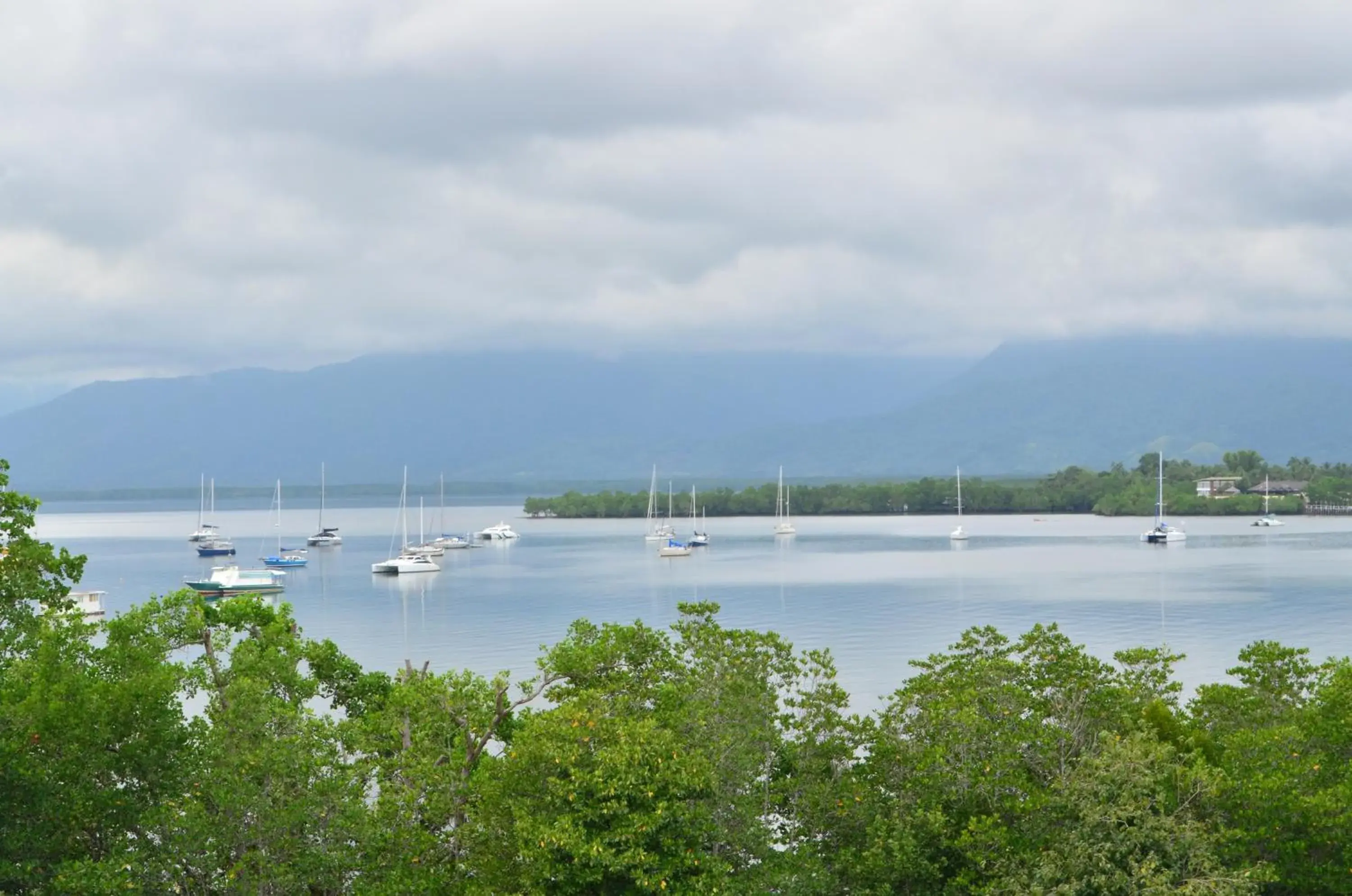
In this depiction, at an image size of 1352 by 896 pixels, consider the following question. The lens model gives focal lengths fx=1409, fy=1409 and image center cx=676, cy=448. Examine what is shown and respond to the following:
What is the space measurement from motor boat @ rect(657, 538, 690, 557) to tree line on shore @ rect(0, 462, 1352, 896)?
327 feet

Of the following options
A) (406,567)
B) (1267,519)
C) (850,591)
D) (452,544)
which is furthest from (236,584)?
(1267,519)

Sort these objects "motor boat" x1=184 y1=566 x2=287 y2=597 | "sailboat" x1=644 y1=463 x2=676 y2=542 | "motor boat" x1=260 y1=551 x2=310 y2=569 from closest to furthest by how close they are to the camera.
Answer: "motor boat" x1=184 y1=566 x2=287 y2=597, "motor boat" x1=260 y1=551 x2=310 y2=569, "sailboat" x1=644 y1=463 x2=676 y2=542

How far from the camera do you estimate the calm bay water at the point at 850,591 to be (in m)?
61.9

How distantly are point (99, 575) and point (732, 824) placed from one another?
102974 mm

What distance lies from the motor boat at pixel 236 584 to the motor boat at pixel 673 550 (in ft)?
116

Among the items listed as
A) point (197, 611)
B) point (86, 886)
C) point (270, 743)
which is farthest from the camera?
point (197, 611)

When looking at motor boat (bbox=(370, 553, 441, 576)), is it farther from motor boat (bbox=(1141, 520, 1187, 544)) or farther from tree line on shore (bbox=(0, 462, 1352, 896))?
tree line on shore (bbox=(0, 462, 1352, 896))

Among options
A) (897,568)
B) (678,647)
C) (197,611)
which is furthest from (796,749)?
(897,568)

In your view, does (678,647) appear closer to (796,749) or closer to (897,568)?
(796,749)

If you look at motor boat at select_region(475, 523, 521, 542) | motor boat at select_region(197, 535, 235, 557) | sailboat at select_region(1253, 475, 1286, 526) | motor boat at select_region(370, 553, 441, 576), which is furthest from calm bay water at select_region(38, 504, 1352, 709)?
motor boat at select_region(475, 523, 521, 542)

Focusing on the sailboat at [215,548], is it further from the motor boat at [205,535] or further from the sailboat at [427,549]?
the sailboat at [427,549]

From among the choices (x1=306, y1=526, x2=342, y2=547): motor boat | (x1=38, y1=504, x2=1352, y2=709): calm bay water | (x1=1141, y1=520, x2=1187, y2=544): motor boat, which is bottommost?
(x1=38, y1=504, x2=1352, y2=709): calm bay water

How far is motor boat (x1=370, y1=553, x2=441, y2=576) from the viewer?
110 metres

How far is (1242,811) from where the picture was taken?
67.6 feet
